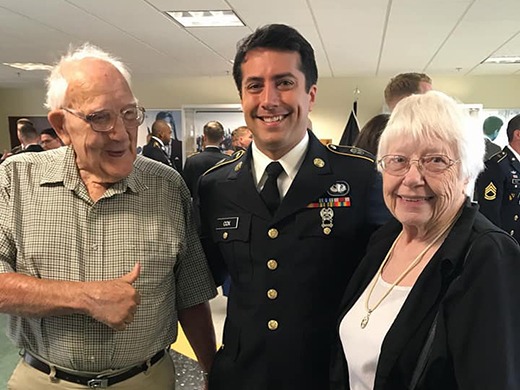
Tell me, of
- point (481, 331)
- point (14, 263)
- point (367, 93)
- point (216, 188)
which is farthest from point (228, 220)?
point (367, 93)

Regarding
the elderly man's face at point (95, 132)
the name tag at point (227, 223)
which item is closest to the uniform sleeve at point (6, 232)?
the elderly man's face at point (95, 132)

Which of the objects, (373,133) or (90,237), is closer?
(90,237)

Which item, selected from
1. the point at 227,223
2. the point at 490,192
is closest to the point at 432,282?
the point at 227,223

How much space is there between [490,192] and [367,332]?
122 inches

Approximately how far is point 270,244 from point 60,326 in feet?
2.19

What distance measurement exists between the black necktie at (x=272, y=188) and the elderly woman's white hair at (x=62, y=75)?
54 cm

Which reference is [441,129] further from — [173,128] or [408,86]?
[173,128]

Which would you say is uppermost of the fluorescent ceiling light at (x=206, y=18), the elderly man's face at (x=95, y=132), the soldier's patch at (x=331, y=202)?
the fluorescent ceiling light at (x=206, y=18)

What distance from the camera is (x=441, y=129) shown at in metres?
1.21

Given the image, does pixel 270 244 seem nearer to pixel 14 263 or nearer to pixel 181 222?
pixel 181 222

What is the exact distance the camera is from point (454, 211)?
48.8 inches

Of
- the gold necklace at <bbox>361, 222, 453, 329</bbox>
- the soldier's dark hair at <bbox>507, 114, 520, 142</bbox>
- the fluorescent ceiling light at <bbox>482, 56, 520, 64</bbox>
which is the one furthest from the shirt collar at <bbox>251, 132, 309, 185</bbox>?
the fluorescent ceiling light at <bbox>482, 56, 520, 64</bbox>

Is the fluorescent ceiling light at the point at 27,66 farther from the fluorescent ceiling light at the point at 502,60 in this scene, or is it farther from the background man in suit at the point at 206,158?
the fluorescent ceiling light at the point at 502,60

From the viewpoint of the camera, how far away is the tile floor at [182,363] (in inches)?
84.2
